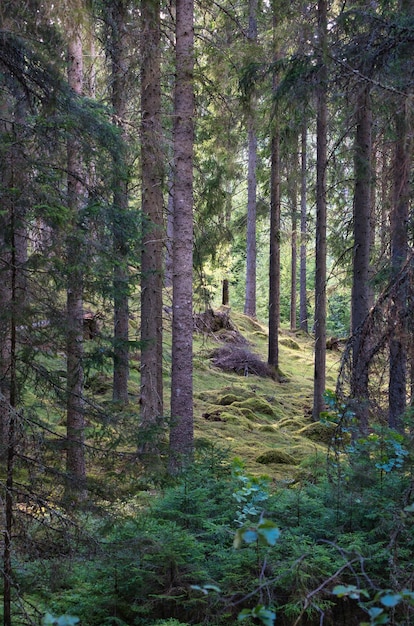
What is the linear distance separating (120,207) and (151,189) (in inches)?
84.2

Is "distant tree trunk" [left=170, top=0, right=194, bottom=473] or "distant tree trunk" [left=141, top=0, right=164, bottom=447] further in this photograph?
"distant tree trunk" [left=141, top=0, right=164, bottom=447]

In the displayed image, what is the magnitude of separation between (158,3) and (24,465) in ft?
24.8

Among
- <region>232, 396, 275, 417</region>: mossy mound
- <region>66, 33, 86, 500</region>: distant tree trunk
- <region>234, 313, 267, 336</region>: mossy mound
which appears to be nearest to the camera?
<region>66, 33, 86, 500</region>: distant tree trunk

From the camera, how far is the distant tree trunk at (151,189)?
29.7ft

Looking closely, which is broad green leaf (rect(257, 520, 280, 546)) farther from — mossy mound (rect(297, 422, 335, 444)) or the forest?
mossy mound (rect(297, 422, 335, 444))

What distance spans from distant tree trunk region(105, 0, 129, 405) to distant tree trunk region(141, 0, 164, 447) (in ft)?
1.18

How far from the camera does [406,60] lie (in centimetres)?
577

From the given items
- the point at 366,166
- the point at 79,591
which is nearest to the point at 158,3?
the point at 366,166

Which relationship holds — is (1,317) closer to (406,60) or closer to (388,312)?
(388,312)

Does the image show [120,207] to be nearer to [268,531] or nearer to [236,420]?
[268,531]

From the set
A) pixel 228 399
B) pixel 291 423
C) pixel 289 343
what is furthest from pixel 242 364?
pixel 289 343

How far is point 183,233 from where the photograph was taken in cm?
836

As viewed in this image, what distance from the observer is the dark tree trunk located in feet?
21.9

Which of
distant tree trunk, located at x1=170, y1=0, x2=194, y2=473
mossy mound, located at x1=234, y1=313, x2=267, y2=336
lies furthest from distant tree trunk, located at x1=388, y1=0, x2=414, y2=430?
mossy mound, located at x1=234, y1=313, x2=267, y2=336
